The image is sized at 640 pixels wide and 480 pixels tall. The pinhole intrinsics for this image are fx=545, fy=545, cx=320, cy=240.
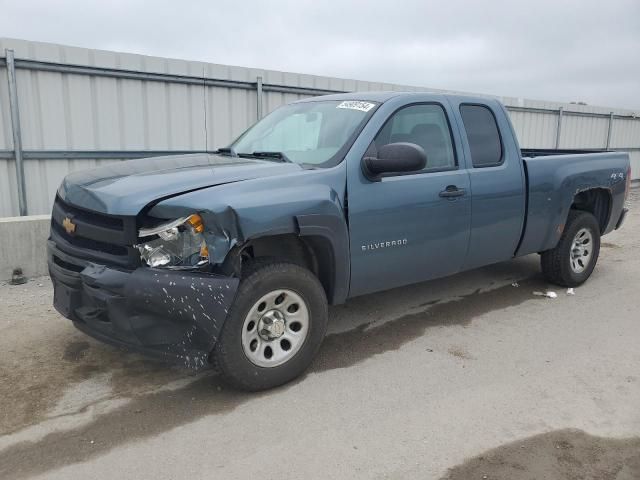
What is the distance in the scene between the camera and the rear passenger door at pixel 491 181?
4.68 m

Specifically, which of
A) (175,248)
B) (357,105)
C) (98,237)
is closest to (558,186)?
(357,105)

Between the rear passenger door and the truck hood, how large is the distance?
174 cm

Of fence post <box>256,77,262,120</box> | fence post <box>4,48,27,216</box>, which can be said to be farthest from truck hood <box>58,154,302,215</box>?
fence post <box>256,77,262,120</box>

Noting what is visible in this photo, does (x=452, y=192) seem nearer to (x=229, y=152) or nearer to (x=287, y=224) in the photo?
(x=287, y=224)

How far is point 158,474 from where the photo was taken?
107 inches

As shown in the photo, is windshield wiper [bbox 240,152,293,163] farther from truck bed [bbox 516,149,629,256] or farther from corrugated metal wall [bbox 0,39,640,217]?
corrugated metal wall [bbox 0,39,640,217]

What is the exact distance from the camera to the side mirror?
12.3 ft

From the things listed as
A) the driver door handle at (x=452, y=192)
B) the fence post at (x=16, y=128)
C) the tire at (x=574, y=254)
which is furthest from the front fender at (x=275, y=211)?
the fence post at (x=16, y=128)

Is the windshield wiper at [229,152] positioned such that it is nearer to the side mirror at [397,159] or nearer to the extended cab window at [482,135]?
the side mirror at [397,159]

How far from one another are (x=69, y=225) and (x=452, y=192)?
2842 mm

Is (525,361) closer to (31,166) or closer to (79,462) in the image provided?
(79,462)

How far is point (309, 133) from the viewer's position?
4.33 m

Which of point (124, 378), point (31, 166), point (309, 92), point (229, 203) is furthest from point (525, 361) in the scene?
point (309, 92)

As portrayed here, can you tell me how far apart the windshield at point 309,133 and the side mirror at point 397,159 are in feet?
0.85
